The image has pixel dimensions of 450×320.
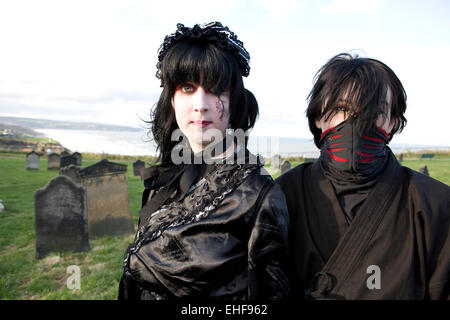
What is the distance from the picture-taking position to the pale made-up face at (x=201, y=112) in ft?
5.48

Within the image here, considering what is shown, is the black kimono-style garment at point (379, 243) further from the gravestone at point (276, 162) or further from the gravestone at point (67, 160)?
the gravestone at point (67, 160)

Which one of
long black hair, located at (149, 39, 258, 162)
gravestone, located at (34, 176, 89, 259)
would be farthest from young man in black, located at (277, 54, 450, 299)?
gravestone, located at (34, 176, 89, 259)

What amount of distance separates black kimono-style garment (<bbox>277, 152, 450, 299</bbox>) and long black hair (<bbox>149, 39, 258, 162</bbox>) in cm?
65

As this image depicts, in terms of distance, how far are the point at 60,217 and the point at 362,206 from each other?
5527 mm

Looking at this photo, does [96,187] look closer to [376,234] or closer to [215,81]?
[215,81]

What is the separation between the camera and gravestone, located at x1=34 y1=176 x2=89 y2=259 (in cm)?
546

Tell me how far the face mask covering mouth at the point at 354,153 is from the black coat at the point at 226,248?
1.51ft

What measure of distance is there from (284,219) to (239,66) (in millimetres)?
908

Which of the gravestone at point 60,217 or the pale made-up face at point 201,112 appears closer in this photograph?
the pale made-up face at point 201,112

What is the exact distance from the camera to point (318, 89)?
1.97 meters

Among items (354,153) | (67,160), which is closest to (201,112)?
(354,153)

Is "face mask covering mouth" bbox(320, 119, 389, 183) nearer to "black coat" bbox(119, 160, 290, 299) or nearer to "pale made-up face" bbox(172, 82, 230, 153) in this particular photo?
"black coat" bbox(119, 160, 290, 299)

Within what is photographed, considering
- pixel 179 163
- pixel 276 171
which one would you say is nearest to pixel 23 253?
Answer: pixel 179 163

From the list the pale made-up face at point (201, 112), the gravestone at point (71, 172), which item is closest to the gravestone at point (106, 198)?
the gravestone at point (71, 172)
